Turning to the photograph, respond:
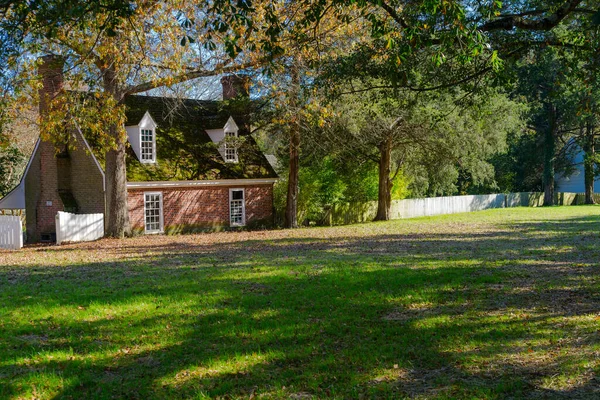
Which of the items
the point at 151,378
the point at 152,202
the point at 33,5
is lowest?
the point at 151,378

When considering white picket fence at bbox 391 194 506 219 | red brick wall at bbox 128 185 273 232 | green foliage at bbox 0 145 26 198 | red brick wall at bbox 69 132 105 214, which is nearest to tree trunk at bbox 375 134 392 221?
white picket fence at bbox 391 194 506 219

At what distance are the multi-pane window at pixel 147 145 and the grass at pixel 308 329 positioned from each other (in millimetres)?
13811

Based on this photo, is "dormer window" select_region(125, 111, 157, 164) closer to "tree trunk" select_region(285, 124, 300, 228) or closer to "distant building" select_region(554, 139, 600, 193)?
"tree trunk" select_region(285, 124, 300, 228)

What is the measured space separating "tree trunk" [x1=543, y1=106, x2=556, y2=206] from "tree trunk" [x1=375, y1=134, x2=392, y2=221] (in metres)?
20.1

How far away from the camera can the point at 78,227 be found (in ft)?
81.2

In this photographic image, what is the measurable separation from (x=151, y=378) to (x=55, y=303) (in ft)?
14.1

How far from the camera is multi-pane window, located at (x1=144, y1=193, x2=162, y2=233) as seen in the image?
27422 millimetres

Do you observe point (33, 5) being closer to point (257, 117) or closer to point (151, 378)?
point (151, 378)

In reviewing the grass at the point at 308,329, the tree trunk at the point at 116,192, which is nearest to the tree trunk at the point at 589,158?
the grass at the point at 308,329

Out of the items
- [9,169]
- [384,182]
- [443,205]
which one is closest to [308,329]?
[384,182]

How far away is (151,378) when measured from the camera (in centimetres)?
630

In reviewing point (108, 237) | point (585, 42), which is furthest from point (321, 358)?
point (108, 237)

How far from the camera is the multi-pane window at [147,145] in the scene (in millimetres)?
27906

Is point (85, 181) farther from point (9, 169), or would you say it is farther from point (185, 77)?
point (9, 169)
